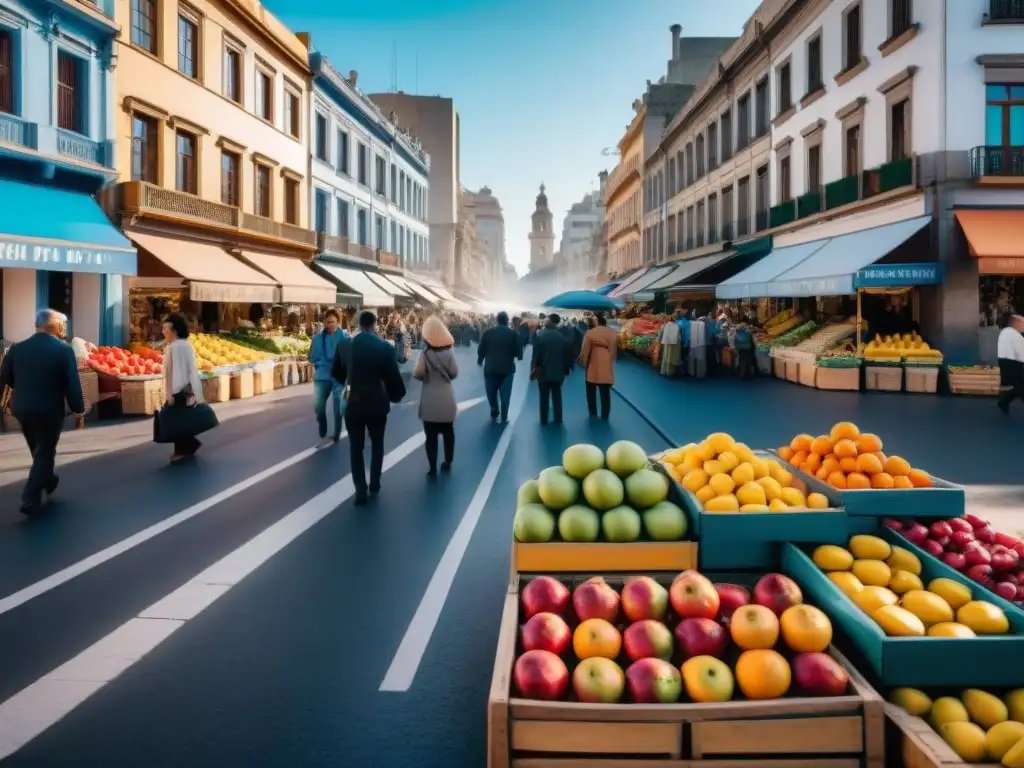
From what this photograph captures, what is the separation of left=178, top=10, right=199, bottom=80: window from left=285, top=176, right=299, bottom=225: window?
840 cm

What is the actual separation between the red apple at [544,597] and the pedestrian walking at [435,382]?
6.35m

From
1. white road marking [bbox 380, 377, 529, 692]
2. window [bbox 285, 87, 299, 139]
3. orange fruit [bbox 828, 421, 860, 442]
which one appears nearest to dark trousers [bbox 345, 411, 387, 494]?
white road marking [bbox 380, 377, 529, 692]

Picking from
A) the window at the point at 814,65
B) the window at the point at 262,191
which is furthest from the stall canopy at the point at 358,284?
the window at the point at 814,65

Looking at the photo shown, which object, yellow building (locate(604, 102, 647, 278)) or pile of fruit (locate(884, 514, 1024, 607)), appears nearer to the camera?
pile of fruit (locate(884, 514, 1024, 607))

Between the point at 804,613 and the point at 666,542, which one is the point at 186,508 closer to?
the point at 666,542

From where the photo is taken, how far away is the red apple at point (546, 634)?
3568mm

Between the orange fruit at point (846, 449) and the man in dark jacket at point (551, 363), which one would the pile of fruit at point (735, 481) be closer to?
the orange fruit at point (846, 449)

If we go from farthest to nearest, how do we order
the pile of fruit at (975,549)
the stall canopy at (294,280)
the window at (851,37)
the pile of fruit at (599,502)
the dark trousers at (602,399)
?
the stall canopy at (294,280), the window at (851,37), the dark trousers at (602,399), the pile of fruit at (599,502), the pile of fruit at (975,549)

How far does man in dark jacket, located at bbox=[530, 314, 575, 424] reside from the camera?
1513cm

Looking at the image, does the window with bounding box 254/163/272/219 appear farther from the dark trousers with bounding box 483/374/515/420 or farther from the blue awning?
the dark trousers with bounding box 483/374/515/420

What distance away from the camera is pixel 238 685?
442 cm

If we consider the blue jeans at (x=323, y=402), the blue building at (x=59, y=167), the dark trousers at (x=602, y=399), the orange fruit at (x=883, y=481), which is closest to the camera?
the orange fruit at (x=883, y=481)

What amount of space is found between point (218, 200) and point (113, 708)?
81.5 ft

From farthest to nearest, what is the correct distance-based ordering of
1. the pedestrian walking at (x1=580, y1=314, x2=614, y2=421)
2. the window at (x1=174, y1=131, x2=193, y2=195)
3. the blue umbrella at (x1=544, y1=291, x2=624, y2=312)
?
the blue umbrella at (x1=544, y1=291, x2=624, y2=312)
the window at (x1=174, y1=131, x2=193, y2=195)
the pedestrian walking at (x1=580, y1=314, x2=614, y2=421)
